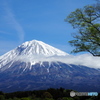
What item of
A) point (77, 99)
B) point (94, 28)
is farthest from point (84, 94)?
point (94, 28)

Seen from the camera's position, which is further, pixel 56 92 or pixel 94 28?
pixel 56 92

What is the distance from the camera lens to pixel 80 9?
31.0 m

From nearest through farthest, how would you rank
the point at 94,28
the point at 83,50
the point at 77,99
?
the point at 94,28 < the point at 83,50 < the point at 77,99

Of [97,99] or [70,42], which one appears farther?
[97,99]

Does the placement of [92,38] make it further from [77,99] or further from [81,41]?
[77,99]

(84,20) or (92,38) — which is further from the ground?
(84,20)

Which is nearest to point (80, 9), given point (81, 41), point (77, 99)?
point (81, 41)

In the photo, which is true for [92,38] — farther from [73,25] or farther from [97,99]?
[97,99]

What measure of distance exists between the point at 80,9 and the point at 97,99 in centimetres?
1427

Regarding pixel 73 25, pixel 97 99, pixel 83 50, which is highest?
pixel 73 25

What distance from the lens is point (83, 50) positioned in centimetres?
3130

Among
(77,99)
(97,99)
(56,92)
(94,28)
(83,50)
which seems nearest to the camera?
(94,28)

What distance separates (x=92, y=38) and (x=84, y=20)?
2234mm

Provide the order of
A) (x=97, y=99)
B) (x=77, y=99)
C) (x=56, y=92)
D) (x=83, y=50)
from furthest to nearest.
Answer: (x=56, y=92)
(x=77, y=99)
(x=97, y=99)
(x=83, y=50)
